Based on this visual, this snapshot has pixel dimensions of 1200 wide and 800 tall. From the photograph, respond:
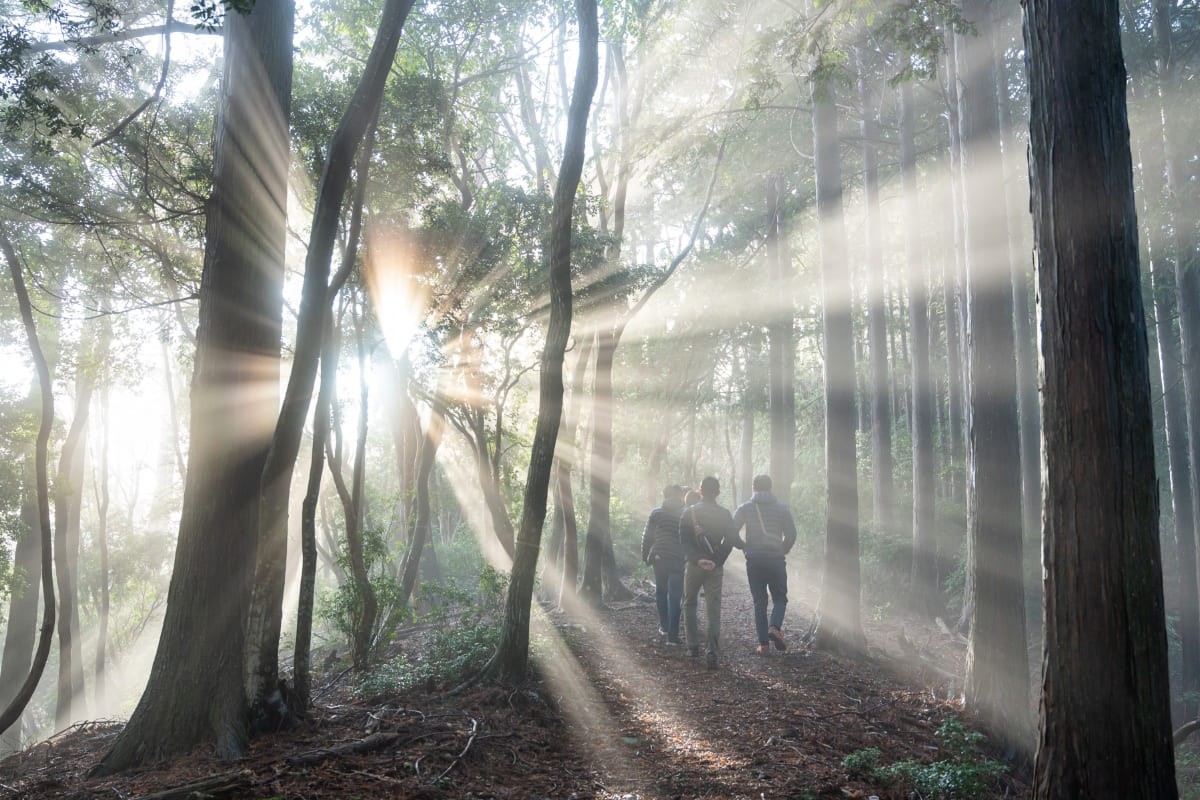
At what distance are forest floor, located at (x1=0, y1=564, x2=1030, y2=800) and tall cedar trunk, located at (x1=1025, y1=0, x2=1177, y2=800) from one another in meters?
1.52

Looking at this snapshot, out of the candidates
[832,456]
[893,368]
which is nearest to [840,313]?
[832,456]

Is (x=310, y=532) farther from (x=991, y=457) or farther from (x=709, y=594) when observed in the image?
(x=991, y=457)

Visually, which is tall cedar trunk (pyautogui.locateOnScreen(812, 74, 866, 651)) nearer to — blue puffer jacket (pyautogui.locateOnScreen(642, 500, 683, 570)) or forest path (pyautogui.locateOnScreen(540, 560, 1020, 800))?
forest path (pyautogui.locateOnScreen(540, 560, 1020, 800))

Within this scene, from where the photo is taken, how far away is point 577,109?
729cm

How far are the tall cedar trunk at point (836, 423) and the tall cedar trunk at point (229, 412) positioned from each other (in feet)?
24.8

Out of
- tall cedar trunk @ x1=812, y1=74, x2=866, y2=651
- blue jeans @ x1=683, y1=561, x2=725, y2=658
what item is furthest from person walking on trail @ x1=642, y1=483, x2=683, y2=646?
tall cedar trunk @ x1=812, y1=74, x2=866, y2=651

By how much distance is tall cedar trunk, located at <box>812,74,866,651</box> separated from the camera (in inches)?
398

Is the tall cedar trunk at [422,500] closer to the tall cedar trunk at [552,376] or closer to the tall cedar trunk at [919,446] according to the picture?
the tall cedar trunk at [552,376]

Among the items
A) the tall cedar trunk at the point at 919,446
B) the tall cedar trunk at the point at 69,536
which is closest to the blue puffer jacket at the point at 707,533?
the tall cedar trunk at the point at 919,446

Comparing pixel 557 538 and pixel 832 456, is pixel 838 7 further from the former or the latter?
pixel 557 538

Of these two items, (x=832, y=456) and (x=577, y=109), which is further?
(x=832, y=456)

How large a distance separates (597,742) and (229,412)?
4.27 metres

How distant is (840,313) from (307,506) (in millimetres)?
8315

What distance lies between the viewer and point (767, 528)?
31.1 ft
